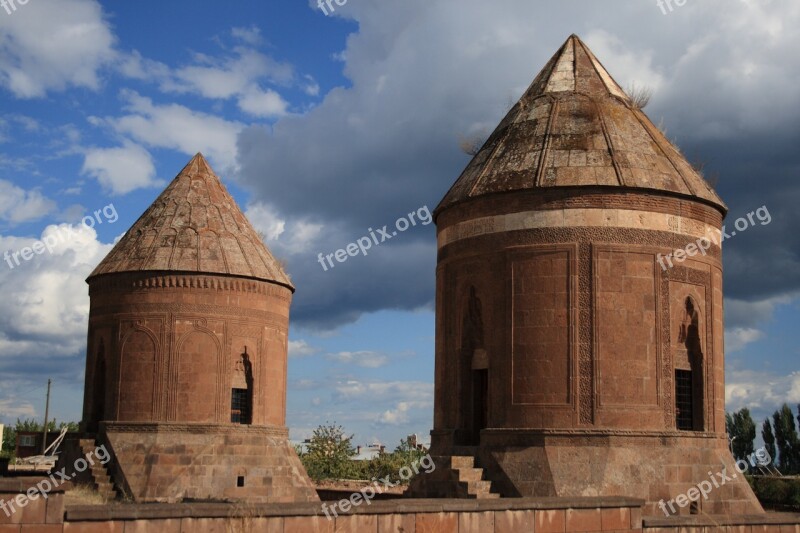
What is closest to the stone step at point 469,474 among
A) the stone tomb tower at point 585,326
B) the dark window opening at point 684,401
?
the stone tomb tower at point 585,326

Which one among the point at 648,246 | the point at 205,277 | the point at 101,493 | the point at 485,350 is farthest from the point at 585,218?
the point at 101,493

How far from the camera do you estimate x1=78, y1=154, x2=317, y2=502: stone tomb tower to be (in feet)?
80.8

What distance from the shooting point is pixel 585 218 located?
16.8 metres

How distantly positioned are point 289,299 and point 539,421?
43.6ft

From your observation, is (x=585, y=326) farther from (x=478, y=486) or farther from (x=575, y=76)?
(x=575, y=76)

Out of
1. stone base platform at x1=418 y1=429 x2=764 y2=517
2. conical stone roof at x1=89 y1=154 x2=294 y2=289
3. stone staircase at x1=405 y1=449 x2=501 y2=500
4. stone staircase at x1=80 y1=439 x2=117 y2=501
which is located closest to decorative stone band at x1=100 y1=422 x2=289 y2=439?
stone staircase at x1=80 y1=439 x2=117 y2=501

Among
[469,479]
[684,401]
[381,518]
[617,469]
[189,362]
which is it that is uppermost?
[189,362]

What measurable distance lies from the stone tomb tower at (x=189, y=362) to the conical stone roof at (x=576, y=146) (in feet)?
30.5

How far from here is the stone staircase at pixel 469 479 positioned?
637 inches

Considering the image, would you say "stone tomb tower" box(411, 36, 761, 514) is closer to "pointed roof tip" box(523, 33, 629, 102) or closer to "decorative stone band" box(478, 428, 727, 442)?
"decorative stone band" box(478, 428, 727, 442)

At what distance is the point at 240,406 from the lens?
2631 centimetres

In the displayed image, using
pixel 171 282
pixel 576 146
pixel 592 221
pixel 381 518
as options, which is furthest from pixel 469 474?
pixel 171 282

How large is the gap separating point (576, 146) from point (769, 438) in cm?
4267

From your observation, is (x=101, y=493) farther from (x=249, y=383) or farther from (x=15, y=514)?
(x=15, y=514)
